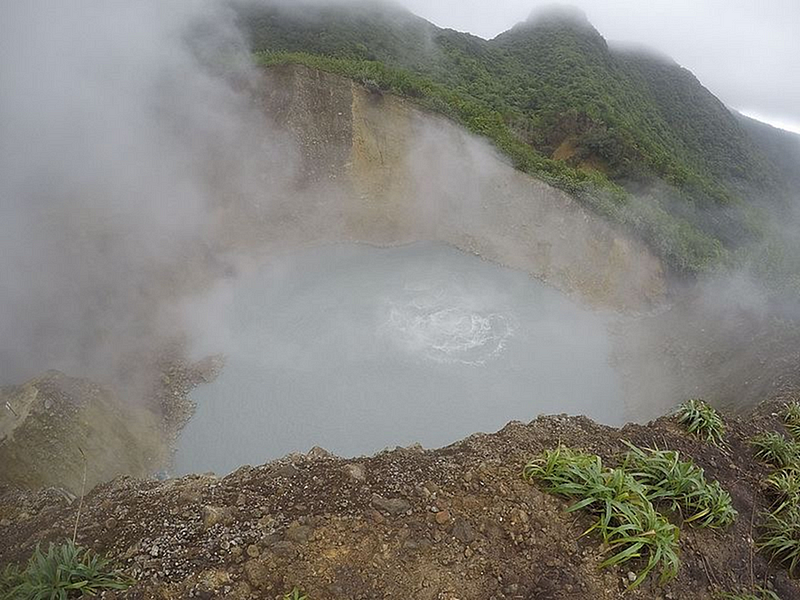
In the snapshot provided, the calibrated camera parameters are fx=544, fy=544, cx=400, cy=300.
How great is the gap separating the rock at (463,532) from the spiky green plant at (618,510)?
38.8 inches

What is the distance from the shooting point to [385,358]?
50.0 feet

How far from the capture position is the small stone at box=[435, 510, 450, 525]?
572 cm

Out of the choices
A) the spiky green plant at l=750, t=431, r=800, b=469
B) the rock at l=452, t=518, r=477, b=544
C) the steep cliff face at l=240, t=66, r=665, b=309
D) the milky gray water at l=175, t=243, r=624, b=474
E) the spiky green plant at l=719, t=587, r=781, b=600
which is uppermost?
the spiky green plant at l=750, t=431, r=800, b=469

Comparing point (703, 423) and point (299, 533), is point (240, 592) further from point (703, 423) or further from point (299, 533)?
point (703, 423)

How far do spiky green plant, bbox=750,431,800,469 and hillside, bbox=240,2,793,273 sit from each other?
43.5 ft

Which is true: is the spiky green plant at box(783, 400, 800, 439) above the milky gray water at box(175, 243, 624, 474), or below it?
above

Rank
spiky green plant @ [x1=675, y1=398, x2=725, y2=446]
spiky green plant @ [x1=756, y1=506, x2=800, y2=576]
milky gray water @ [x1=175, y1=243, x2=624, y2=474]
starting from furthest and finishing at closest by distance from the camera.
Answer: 1. milky gray water @ [x1=175, y1=243, x2=624, y2=474]
2. spiky green plant @ [x1=675, y1=398, x2=725, y2=446]
3. spiky green plant @ [x1=756, y1=506, x2=800, y2=576]

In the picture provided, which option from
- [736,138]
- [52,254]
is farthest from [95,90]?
[736,138]

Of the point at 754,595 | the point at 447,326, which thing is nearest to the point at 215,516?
the point at 754,595

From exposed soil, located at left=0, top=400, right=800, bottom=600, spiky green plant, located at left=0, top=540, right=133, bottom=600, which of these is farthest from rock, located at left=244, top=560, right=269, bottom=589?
spiky green plant, located at left=0, top=540, right=133, bottom=600

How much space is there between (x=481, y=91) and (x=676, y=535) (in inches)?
1043

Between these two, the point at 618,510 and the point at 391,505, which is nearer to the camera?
the point at 618,510

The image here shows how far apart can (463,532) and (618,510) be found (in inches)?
61.9

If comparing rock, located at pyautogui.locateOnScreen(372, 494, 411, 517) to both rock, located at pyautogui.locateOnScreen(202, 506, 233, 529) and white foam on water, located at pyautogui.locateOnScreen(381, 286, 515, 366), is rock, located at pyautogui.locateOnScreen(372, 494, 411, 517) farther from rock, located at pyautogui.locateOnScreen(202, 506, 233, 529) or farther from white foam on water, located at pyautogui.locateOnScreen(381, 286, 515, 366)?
white foam on water, located at pyautogui.locateOnScreen(381, 286, 515, 366)
